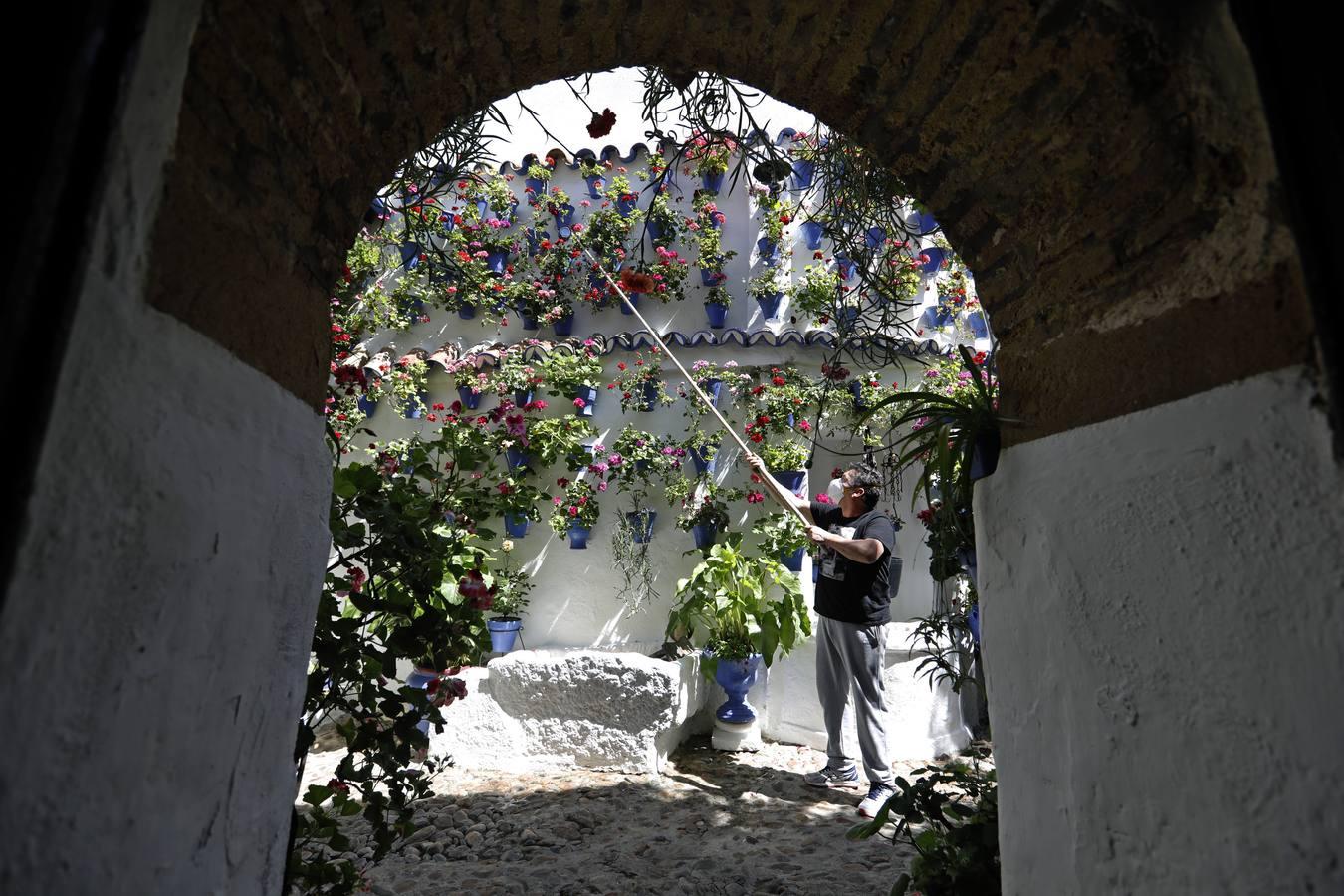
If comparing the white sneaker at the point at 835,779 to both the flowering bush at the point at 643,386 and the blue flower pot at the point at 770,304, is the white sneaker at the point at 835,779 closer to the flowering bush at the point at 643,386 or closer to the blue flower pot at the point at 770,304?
the flowering bush at the point at 643,386

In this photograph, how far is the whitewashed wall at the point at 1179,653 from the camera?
1066 millimetres

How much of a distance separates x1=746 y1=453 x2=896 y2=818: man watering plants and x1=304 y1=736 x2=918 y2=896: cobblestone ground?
194 mm

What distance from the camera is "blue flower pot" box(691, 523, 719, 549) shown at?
4.77 meters

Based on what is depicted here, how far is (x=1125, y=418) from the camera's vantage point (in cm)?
144

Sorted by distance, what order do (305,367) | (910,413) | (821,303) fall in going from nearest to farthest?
(305,367) < (910,413) < (821,303)

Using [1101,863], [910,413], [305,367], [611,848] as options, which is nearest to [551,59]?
[305,367]

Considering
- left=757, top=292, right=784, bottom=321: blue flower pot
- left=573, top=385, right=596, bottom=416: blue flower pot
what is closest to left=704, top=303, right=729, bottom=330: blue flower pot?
left=757, top=292, right=784, bottom=321: blue flower pot

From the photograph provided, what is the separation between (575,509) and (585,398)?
28.6 inches

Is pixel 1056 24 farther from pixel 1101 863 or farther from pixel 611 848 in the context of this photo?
pixel 611 848

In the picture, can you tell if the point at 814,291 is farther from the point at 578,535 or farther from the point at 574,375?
the point at 578,535

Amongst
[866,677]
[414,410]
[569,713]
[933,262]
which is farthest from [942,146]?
[414,410]

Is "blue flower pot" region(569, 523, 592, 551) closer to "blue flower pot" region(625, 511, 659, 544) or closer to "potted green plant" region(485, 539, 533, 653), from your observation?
"blue flower pot" region(625, 511, 659, 544)

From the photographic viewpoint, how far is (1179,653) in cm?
126

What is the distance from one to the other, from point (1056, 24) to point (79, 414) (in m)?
1.64
